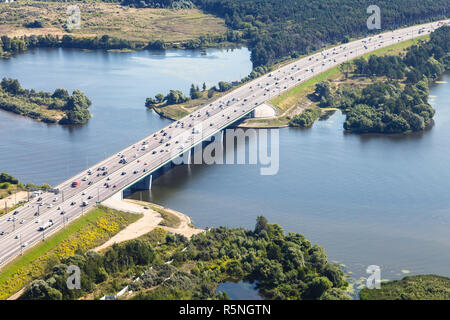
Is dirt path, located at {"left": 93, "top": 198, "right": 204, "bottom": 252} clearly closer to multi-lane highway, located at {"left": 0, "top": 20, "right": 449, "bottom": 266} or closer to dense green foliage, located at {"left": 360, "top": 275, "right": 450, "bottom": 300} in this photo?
multi-lane highway, located at {"left": 0, "top": 20, "right": 449, "bottom": 266}

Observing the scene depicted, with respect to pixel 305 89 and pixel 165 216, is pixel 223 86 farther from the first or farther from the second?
pixel 165 216

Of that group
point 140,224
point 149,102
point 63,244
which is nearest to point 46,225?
point 63,244

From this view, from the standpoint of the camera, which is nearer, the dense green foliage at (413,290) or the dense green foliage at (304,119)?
the dense green foliage at (413,290)

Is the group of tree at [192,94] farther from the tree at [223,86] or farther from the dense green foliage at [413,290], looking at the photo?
the dense green foliage at [413,290]

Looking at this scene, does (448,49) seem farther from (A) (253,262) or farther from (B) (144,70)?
(A) (253,262)

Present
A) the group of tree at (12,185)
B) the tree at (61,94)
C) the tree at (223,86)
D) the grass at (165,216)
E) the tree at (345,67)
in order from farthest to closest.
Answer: the tree at (345,67) < the tree at (223,86) < the tree at (61,94) < the group of tree at (12,185) < the grass at (165,216)

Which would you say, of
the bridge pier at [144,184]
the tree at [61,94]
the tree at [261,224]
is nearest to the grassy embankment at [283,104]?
the tree at [61,94]
